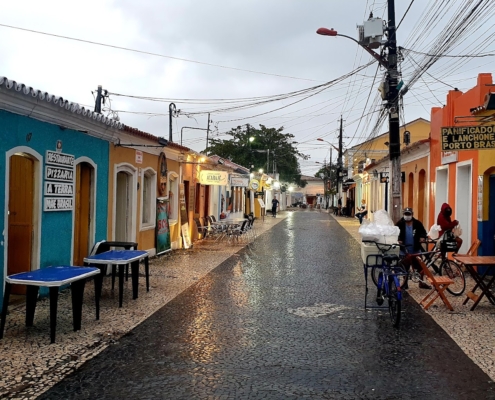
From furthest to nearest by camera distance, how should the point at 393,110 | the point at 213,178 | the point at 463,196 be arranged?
the point at 213,178 < the point at 393,110 < the point at 463,196

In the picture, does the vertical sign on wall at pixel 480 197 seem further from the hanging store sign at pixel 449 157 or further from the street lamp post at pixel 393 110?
the street lamp post at pixel 393 110

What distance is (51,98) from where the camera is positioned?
7.43 meters

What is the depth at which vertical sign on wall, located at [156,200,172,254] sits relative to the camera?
13680mm

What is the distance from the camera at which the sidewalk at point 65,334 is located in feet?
15.2

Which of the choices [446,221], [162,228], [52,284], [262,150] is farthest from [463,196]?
[262,150]

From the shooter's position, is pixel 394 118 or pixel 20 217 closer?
pixel 20 217

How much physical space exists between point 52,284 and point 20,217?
2858mm

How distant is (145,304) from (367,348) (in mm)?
3639

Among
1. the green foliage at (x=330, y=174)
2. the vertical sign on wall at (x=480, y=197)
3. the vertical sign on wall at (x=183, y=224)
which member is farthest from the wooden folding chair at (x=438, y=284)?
the green foliage at (x=330, y=174)

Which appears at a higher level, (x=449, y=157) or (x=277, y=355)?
(x=449, y=157)

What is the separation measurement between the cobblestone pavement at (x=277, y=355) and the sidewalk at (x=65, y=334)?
6.9 inches

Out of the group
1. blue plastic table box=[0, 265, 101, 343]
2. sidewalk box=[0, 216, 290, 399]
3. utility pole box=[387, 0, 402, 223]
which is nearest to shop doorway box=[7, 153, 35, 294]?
sidewalk box=[0, 216, 290, 399]

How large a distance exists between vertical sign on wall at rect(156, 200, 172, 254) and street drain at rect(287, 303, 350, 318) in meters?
6.77

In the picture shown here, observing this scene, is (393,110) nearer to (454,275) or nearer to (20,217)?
(454,275)
